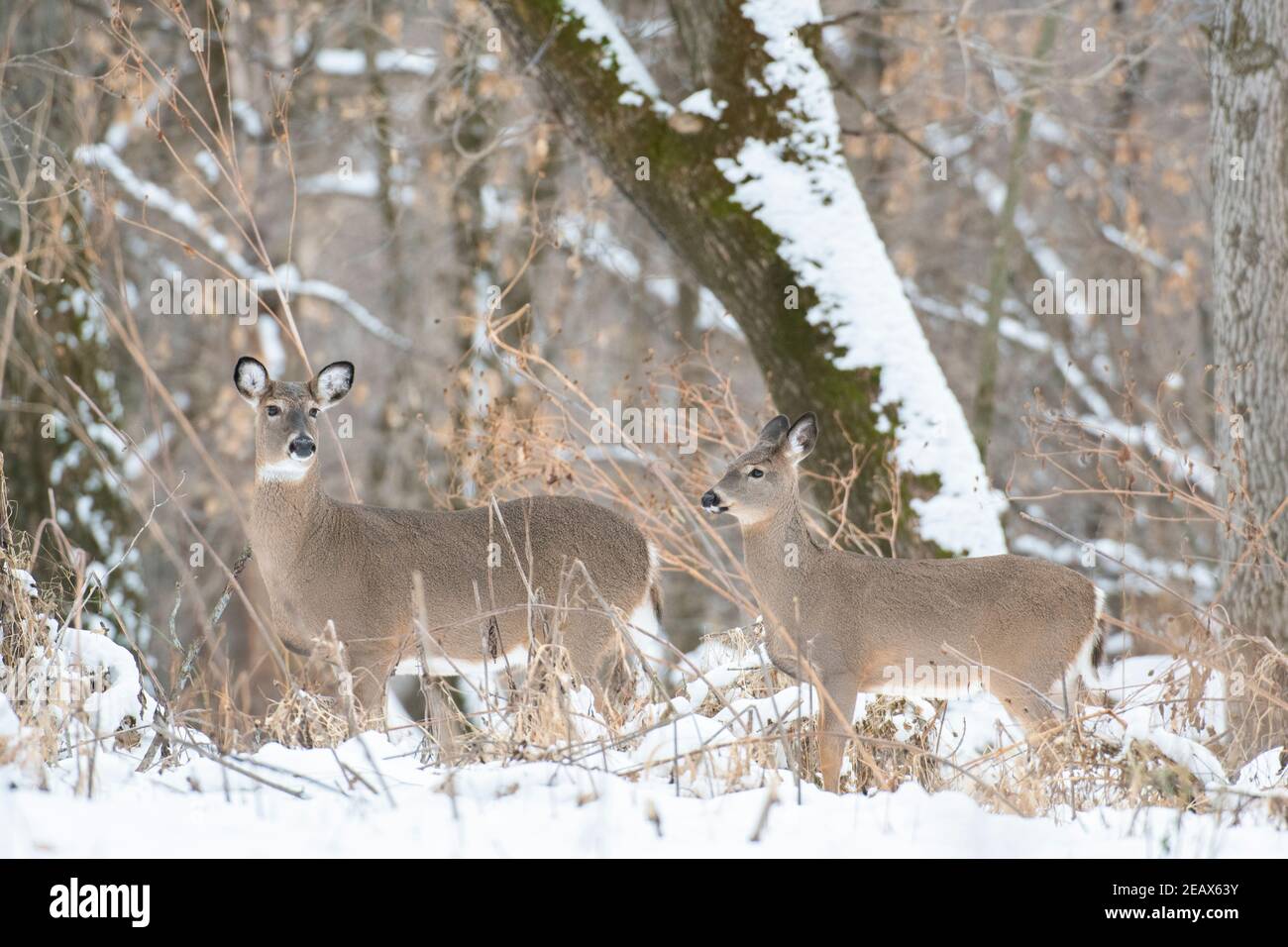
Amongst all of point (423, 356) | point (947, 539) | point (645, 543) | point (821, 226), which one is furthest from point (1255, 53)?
point (423, 356)

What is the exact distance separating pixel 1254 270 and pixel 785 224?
2271 mm

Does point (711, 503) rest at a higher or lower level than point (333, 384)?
lower

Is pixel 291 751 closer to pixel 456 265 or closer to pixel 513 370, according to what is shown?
pixel 513 370

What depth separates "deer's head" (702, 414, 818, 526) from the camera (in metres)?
5.95

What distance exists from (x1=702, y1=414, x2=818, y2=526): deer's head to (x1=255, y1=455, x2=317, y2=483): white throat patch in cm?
168

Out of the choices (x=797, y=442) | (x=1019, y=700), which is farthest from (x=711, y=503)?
(x=1019, y=700)

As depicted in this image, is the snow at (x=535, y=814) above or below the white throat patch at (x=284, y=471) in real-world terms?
below

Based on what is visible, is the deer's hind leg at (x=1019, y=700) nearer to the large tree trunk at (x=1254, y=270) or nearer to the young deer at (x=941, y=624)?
the young deer at (x=941, y=624)

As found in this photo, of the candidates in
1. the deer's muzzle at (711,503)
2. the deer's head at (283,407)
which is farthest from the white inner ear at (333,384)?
the deer's muzzle at (711,503)

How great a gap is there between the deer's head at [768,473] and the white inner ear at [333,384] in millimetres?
1612

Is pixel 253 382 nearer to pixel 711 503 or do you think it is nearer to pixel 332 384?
pixel 332 384

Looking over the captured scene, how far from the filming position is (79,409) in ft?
30.8

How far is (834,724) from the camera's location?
5.44 metres

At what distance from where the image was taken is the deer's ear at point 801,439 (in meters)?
6.06
